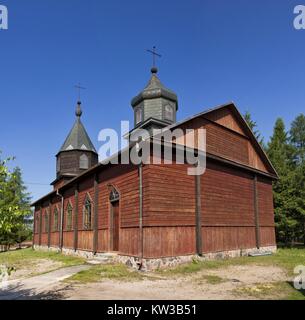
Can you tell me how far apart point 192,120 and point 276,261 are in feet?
→ 24.6

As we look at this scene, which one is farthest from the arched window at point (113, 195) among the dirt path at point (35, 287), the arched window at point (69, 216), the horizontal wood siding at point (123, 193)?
the arched window at point (69, 216)

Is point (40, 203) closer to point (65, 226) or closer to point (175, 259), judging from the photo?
point (65, 226)

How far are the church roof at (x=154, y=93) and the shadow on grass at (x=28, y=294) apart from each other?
14.2 m

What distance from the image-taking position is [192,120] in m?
15.1

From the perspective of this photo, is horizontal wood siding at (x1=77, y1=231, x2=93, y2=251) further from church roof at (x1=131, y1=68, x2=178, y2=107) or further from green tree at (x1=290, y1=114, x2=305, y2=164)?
green tree at (x1=290, y1=114, x2=305, y2=164)

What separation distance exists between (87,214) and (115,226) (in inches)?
136

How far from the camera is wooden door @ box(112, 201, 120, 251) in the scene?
1508cm

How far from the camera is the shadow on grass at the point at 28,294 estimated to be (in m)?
7.76

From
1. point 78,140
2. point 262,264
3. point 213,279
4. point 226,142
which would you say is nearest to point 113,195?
point 213,279

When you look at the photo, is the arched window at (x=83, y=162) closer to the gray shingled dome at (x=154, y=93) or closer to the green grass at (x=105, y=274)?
the gray shingled dome at (x=154, y=93)

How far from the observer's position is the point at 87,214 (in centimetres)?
1816

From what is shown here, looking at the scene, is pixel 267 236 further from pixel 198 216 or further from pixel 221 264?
pixel 198 216
